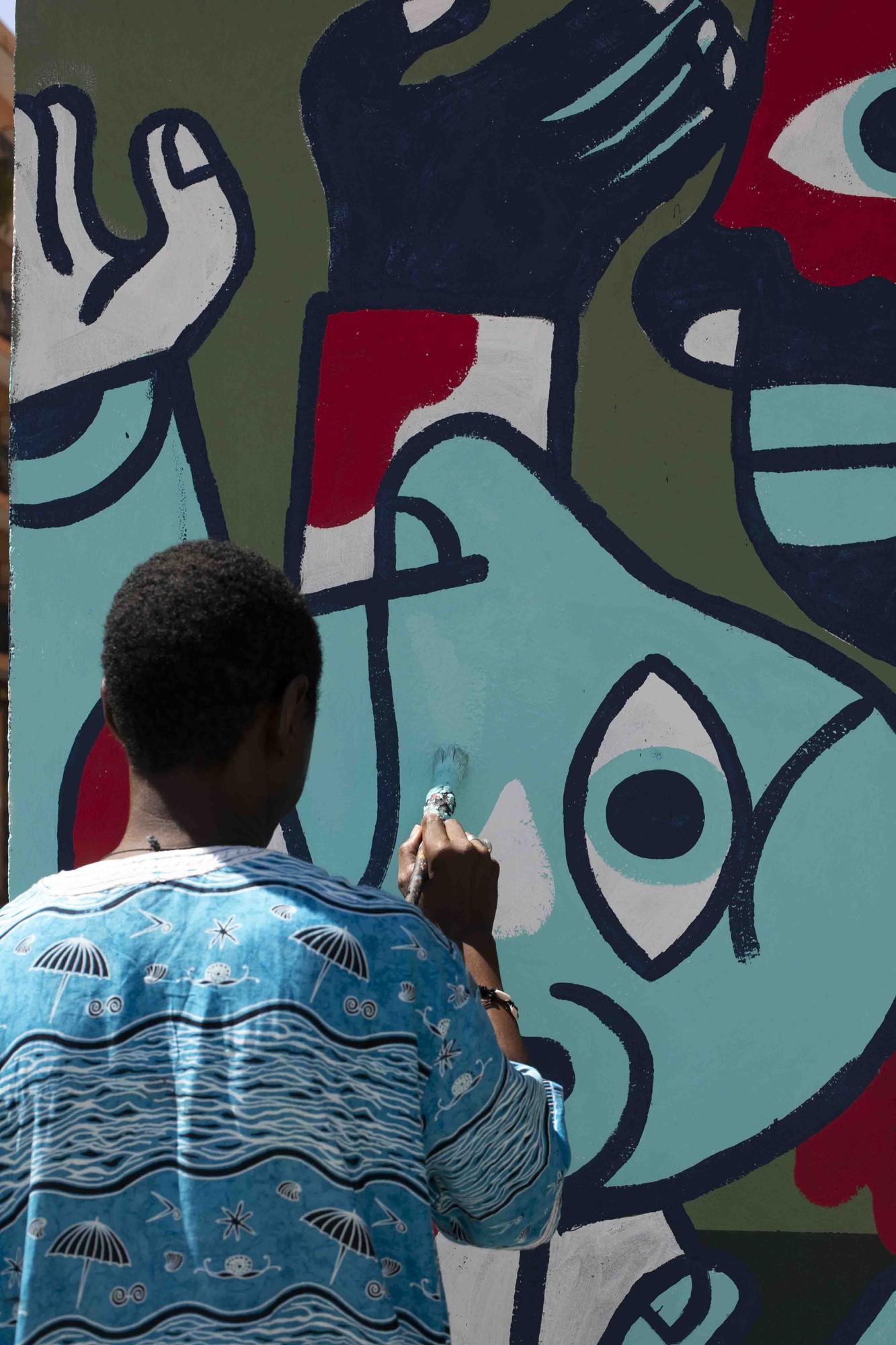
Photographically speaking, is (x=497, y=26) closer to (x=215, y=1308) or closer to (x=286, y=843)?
(x=286, y=843)

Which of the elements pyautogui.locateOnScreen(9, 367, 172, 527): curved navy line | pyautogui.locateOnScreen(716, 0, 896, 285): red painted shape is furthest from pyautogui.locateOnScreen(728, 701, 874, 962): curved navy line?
pyautogui.locateOnScreen(9, 367, 172, 527): curved navy line

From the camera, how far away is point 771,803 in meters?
2.52

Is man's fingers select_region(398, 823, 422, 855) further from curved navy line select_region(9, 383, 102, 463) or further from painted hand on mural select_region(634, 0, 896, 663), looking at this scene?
curved navy line select_region(9, 383, 102, 463)

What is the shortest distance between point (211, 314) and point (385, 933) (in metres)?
1.82

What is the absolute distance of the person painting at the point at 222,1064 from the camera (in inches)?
48.4

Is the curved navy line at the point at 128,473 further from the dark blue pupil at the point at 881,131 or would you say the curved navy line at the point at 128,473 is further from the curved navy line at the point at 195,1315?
the curved navy line at the point at 195,1315

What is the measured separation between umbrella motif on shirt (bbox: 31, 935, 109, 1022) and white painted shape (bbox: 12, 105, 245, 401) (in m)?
1.79

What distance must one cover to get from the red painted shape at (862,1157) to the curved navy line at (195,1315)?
1438 millimetres

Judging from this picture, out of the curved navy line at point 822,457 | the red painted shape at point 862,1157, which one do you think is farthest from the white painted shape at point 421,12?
the red painted shape at point 862,1157

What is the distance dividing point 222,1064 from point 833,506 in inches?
70.0

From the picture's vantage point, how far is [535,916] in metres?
2.56

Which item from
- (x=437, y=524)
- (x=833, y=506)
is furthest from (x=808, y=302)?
(x=437, y=524)

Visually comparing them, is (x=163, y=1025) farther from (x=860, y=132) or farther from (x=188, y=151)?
(x=860, y=132)

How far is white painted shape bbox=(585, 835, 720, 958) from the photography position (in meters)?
2.51
